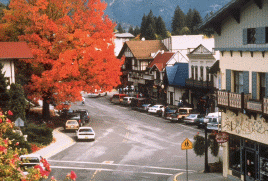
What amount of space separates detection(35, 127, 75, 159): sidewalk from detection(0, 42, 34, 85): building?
7.41m

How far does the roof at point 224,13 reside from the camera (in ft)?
87.4

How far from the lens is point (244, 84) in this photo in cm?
2698

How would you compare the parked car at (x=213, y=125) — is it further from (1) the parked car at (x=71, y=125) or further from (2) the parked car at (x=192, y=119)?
(1) the parked car at (x=71, y=125)

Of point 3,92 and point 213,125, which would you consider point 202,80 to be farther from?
point 3,92

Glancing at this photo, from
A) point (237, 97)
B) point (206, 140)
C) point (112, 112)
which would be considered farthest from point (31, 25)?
point (237, 97)

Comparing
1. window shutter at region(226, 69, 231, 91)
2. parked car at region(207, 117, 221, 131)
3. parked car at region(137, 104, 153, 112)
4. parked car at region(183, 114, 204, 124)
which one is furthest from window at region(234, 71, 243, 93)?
parked car at region(137, 104, 153, 112)

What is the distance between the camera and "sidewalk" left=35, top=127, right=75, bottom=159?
135ft

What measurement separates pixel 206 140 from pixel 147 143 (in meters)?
14.6

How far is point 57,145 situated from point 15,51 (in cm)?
1179

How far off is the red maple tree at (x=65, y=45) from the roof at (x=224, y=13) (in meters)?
24.1

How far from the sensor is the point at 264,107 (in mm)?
→ 24000

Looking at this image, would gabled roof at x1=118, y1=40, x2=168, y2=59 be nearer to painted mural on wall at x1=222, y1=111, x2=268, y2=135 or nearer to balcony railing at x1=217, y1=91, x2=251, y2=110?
painted mural on wall at x1=222, y1=111, x2=268, y2=135

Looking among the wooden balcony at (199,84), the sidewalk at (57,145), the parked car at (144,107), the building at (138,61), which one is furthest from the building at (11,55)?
the building at (138,61)

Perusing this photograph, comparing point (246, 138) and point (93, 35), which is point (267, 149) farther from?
point (93, 35)
